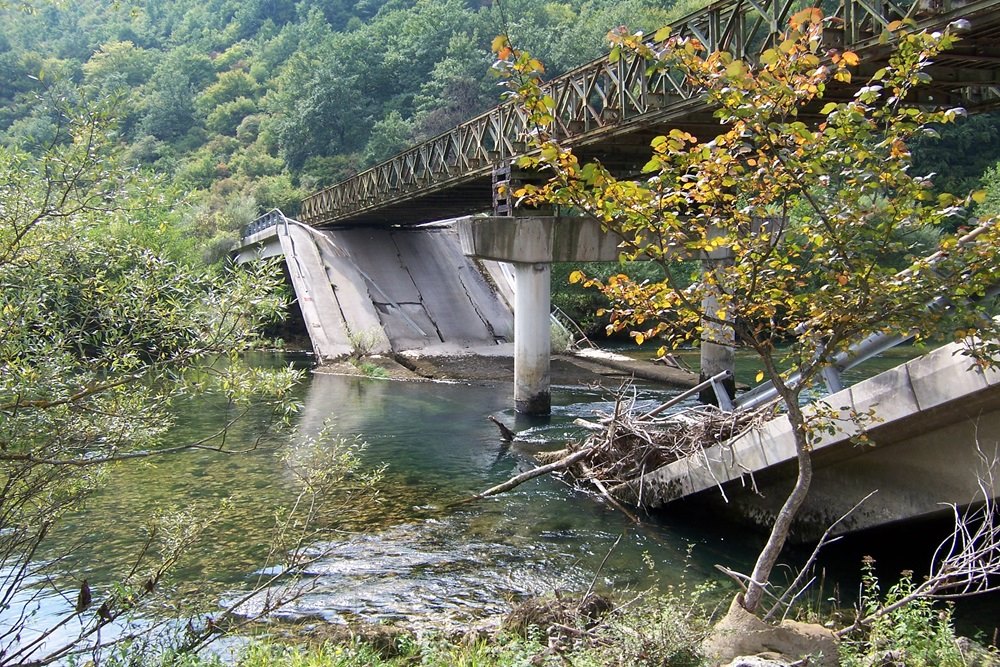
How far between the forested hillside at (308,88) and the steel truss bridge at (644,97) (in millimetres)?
12515

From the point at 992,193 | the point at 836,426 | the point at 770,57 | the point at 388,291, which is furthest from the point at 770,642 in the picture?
the point at 992,193

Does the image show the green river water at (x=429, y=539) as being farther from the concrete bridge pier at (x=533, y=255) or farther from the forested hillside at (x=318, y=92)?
the forested hillside at (x=318, y=92)

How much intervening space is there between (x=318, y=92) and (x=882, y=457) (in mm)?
57205

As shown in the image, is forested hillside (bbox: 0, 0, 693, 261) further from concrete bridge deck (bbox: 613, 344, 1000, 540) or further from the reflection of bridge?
concrete bridge deck (bbox: 613, 344, 1000, 540)

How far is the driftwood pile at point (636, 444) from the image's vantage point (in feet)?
28.4

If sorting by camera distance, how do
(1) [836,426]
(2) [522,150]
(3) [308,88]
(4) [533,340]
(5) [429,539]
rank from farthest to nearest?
(3) [308,88] < (2) [522,150] < (4) [533,340] < (5) [429,539] < (1) [836,426]

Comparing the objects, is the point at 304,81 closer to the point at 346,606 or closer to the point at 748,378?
the point at 748,378

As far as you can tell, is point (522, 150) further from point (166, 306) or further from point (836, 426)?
point (166, 306)

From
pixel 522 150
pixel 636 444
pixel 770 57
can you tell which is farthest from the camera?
pixel 522 150

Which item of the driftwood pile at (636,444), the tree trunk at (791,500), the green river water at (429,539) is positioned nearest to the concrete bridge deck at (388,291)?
the green river water at (429,539)

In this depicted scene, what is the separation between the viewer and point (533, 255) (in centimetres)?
1566

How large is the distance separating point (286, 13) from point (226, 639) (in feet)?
372

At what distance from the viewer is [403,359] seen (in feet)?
76.5

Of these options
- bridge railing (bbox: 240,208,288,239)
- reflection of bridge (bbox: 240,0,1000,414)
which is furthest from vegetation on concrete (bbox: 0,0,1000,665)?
bridge railing (bbox: 240,208,288,239)
